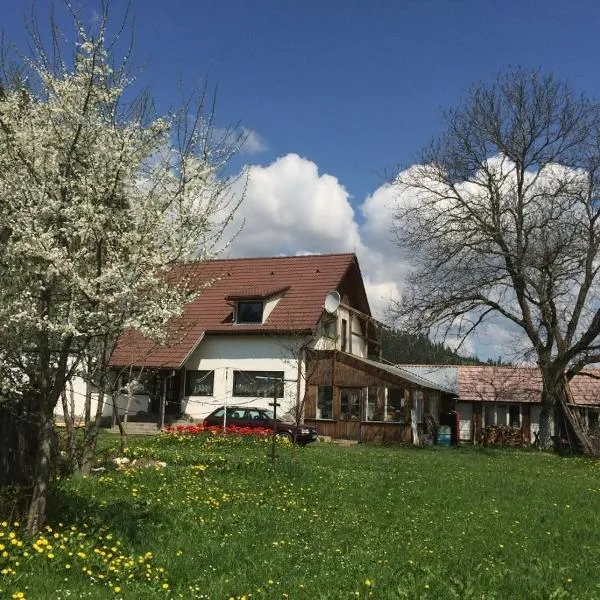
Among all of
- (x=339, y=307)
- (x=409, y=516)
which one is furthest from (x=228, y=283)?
(x=409, y=516)

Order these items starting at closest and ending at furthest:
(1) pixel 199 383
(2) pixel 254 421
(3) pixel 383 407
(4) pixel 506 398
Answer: (2) pixel 254 421 → (3) pixel 383 407 → (1) pixel 199 383 → (4) pixel 506 398

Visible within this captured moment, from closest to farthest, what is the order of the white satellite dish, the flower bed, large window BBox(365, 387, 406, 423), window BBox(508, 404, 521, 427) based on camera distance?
the flower bed < large window BBox(365, 387, 406, 423) < the white satellite dish < window BBox(508, 404, 521, 427)

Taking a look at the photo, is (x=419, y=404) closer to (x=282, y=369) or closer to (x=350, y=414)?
(x=350, y=414)

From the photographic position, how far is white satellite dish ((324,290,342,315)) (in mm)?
35375

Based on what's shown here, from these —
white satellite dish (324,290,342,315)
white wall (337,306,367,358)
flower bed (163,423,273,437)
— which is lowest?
flower bed (163,423,273,437)

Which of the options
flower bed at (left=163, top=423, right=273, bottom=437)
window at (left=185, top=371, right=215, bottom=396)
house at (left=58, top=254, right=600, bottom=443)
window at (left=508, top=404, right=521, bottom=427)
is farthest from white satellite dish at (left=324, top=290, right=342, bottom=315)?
window at (left=508, top=404, right=521, bottom=427)

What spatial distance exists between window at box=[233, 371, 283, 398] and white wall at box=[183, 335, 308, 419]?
21cm

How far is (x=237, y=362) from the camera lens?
3534cm

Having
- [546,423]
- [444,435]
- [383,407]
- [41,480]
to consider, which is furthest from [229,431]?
[41,480]

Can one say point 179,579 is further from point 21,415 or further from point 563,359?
point 563,359

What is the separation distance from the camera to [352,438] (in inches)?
1316

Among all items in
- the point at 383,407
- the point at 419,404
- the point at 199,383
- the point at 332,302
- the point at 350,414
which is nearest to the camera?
the point at 383,407

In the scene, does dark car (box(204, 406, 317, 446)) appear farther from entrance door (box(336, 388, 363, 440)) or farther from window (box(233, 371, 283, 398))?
entrance door (box(336, 388, 363, 440))

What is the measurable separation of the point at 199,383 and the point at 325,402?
255 inches
